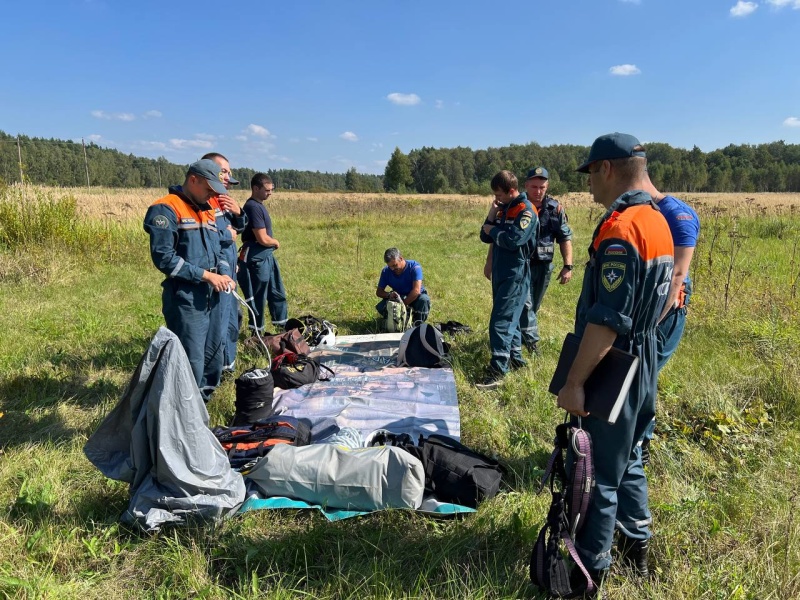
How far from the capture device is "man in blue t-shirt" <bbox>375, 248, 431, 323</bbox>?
647 cm

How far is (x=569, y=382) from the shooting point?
197 centimetres

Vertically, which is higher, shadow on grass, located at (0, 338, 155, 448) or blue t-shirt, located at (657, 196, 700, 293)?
blue t-shirt, located at (657, 196, 700, 293)

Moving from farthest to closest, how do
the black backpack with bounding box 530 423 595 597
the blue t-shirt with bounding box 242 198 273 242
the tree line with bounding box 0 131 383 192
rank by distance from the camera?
the tree line with bounding box 0 131 383 192 → the blue t-shirt with bounding box 242 198 273 242 → the black backpack with bounding box 530 423 595 597

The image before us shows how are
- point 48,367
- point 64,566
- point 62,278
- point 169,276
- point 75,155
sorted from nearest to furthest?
point 64,566 → point 169,276 → point 48,367 → point 62,278 → point 75,155

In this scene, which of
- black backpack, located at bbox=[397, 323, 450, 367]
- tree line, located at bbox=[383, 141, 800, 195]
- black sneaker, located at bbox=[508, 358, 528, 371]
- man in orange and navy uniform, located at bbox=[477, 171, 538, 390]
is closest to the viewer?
man in orange and navy uniform, located at bbox=[477, 171, 538, 390]

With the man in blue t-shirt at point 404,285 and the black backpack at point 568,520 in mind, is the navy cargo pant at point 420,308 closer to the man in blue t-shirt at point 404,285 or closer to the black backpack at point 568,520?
the man in blue t-shirt at point 404,285

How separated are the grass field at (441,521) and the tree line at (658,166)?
41509 mm

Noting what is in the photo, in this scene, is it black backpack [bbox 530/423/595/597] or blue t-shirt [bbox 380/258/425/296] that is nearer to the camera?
black backpack [bbox 530/423/595/597]

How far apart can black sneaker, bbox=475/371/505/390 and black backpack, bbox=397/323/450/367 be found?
67 centimetres

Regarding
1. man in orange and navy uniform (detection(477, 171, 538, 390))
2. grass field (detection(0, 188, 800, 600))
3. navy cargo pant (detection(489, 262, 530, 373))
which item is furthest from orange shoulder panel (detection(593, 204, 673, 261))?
navy cargo pant (detection(489, 262, 530, 373))

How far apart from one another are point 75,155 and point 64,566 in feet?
353

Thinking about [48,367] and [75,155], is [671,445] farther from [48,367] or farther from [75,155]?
[75,155]

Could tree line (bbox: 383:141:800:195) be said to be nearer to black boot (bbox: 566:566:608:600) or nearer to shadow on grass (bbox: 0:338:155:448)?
shadow on grass (bbox: 0:338:155:448)

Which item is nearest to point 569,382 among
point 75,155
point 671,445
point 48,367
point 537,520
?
point 537,520
